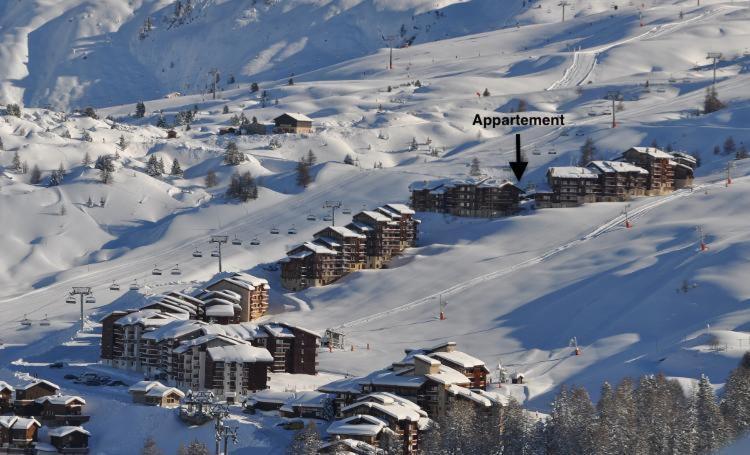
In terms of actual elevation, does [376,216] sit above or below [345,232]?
above

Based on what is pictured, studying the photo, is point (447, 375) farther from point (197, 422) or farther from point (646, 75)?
point (646, 75)

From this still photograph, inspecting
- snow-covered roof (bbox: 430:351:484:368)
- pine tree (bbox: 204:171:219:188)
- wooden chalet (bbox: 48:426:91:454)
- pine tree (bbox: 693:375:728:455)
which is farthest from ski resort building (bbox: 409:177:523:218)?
pine tree (bbox: 693:375:728:455)

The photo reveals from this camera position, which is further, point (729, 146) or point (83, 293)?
point (729, 146)

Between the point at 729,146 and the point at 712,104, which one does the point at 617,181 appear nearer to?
the point at 729,146

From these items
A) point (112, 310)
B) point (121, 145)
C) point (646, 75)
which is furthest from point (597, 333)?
point (646, 75)

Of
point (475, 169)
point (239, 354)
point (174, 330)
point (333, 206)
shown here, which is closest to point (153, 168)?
point (333, 206)

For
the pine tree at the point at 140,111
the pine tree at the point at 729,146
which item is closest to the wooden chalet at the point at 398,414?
the pine tree at the point at 729,146
